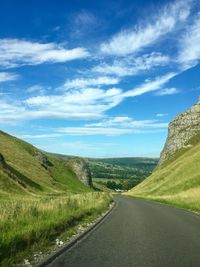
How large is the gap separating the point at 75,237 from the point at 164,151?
13239cm

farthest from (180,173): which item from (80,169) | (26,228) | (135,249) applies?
(26,228)

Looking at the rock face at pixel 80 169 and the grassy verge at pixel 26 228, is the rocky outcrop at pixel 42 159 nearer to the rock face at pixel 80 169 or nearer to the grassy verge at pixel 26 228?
the rock face at pixel 80 169

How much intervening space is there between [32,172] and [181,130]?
58596 mm

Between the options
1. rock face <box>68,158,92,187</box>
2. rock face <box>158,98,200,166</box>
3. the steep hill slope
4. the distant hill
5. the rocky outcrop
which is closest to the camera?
the distant hill

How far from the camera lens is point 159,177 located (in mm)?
113938

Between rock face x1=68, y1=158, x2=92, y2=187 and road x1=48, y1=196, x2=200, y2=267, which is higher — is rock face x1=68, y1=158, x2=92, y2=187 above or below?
above

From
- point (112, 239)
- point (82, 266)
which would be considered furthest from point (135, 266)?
point (112, 239)

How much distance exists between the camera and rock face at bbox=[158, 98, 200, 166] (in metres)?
132

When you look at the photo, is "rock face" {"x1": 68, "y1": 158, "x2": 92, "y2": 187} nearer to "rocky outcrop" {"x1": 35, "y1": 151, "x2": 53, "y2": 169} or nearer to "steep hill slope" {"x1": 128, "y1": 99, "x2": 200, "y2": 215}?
"rocky outcrop" {"x1": 35, "y1": 151, "x2": 53, "y2": 169}

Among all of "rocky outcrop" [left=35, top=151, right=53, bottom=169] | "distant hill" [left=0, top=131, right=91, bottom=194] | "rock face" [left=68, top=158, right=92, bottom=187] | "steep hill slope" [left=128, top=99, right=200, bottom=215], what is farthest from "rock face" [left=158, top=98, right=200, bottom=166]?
"rocky outcrop" [left=35, top=151, right=53, bottom=169]

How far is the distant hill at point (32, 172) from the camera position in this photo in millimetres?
59903

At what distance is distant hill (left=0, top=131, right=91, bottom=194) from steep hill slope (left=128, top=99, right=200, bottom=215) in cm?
1721

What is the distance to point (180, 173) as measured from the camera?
97562 mm

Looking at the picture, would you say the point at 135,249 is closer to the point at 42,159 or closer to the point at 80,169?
the point at 42,159
